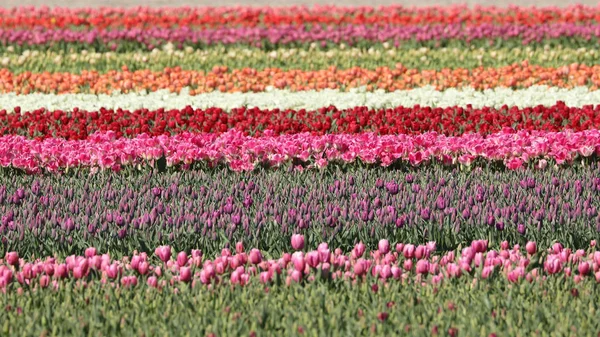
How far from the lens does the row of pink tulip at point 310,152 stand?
265 inches

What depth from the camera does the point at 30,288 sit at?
4133mm

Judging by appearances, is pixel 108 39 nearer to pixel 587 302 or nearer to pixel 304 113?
pixel 304 113

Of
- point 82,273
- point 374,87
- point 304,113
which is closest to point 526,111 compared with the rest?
point 304,113

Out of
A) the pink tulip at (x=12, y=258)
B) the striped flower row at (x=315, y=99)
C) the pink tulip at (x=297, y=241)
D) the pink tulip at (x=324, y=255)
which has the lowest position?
the striped flower row at (x=315, y=99)

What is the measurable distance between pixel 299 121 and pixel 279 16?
24.7ft

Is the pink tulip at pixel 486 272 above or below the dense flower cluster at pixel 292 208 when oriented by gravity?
above

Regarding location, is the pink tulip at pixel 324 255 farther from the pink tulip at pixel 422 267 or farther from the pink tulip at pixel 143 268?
the pink tulip at pixel 143 268

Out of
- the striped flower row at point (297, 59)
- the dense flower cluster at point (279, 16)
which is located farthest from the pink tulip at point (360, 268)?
the dense flower cluster at point (279, 16)

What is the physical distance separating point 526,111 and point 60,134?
417 centimetres

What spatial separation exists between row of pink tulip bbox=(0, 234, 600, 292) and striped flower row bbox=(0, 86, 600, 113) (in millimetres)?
5539

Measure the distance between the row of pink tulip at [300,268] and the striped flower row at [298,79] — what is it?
7020 millimetres

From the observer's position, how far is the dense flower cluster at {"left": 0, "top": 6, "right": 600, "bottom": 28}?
15.8 meters

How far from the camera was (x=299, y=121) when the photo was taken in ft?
28.9

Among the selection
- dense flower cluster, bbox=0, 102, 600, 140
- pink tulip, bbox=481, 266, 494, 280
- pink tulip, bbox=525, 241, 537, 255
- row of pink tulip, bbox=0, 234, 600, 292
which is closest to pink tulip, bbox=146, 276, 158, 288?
row of pink tulip, bbox=0, 234, 600, 292
